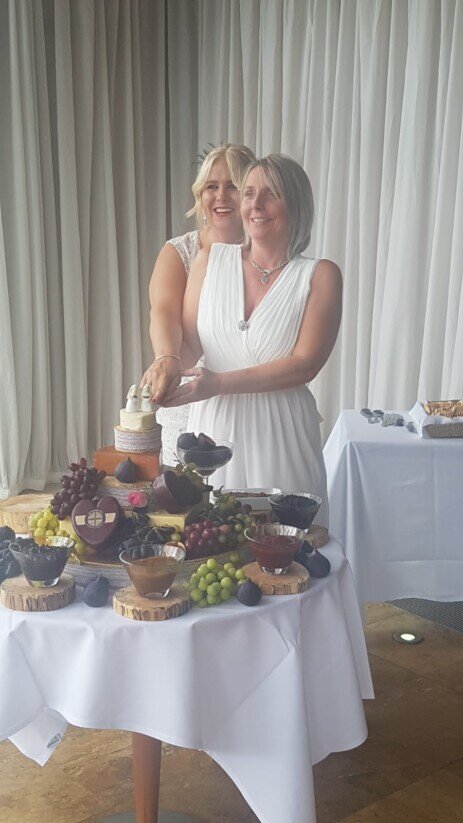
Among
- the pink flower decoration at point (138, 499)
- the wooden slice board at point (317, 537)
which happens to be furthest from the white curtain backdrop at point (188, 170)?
the pink flower decoration at point (138, 499)

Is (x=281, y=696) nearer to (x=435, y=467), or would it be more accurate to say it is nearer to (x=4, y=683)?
(x=4, y=683)

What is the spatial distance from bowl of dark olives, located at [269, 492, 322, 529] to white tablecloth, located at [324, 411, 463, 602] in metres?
0.99

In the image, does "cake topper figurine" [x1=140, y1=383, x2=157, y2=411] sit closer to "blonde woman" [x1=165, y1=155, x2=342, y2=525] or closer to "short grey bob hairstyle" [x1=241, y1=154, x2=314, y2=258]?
"blonde woman" [x1=165, y1=155, x2=342, y2=525]

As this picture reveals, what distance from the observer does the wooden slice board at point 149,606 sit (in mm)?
1259

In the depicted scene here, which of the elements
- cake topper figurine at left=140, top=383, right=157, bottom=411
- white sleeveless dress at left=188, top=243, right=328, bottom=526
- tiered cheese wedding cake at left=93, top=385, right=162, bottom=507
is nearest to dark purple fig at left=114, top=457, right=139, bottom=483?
tiered cheese wedding cake at left=93, top=385, right=162, bottom=507

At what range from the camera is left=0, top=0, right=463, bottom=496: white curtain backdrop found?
3.58 meters

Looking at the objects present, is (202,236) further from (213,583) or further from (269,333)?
(213,583)

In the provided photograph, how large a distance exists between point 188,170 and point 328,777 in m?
3.77

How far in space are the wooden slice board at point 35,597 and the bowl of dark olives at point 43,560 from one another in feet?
0.06

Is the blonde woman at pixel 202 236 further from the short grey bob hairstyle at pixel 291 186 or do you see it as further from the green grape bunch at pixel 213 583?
the green grape bunch at pixel 213 583

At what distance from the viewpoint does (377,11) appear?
3635mm

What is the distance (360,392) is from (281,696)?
2.76 metres

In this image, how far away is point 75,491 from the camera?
4.69 ft

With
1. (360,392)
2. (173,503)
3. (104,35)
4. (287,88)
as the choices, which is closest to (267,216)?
(173,503)
